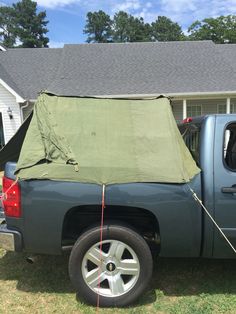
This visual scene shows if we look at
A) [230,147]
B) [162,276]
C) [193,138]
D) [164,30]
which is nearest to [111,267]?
[162,276]

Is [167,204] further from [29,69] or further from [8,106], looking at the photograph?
[29,69]

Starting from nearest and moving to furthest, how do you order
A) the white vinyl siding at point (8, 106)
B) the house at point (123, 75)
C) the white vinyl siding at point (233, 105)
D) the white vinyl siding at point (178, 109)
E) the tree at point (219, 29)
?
the white vinyl siding at point (8, 106) < the house at point (123, 75) < the white vinyl siding at point (178, 109) < the white vinyl siding at point (233, 105) < the tree at point (219, 29)

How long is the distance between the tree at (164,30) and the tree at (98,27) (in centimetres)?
833

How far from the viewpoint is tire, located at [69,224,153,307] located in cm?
373

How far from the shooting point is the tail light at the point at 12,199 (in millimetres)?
3718

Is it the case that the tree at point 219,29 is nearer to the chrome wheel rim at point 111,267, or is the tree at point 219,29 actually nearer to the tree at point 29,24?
the tree at point 29,24

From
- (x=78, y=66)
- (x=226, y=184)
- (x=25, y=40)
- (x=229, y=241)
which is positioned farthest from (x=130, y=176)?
(x=25, y=40)

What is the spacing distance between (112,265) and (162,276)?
0.96m

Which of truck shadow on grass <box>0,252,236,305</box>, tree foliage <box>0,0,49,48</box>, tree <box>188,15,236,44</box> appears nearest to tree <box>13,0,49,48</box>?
tree foliage <box>0,0,49,48</box>

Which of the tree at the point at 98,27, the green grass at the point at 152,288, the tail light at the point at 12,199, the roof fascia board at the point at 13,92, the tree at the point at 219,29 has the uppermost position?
the tree at the point at 98,27

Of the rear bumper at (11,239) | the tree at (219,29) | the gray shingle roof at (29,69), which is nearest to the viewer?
the rear bumper at (11,239)

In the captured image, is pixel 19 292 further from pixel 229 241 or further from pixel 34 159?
pixel 229 241

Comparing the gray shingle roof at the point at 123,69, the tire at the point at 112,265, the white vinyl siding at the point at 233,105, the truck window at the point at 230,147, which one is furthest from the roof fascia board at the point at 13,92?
the tire at the point at 112,265

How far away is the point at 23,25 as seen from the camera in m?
60.9
